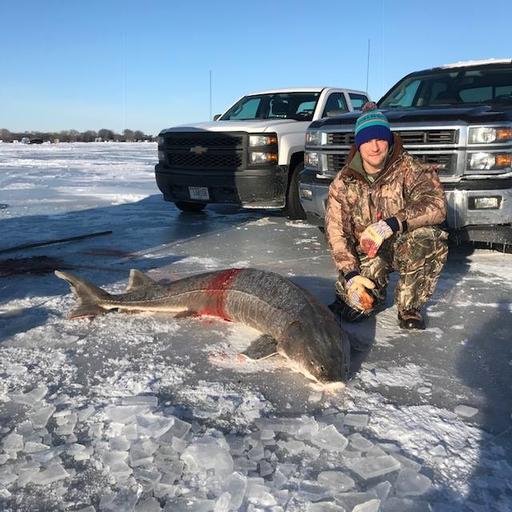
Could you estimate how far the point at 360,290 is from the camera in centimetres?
343

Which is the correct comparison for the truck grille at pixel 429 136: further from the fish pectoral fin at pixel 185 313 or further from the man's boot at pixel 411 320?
the fish pectoral fin at pixel 185 313

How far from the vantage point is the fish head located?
2783mm

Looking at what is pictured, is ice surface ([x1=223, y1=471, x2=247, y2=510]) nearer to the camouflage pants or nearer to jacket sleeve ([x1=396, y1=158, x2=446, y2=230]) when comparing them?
the camouflage pants

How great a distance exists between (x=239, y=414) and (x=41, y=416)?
948 millimetres

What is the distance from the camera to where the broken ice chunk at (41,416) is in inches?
96.6

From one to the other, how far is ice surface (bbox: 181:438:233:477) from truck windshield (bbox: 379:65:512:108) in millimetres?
5133

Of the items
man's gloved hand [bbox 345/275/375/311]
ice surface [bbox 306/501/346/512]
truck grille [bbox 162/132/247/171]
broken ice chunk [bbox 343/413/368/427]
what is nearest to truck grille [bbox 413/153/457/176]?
man's gloved hand [bbox 345/275/375/311]

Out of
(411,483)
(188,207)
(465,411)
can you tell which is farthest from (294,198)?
(411,483)

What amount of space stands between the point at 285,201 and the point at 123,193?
17.8 feet

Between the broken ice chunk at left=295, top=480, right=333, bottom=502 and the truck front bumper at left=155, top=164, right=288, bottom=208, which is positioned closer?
the broken ice chunk at left=295, top=480, right=333, bottom=502

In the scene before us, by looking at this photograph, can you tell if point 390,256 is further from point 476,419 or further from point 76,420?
point 76,420

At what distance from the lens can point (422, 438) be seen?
2346 mm

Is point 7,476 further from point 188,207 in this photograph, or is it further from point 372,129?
point 188,207

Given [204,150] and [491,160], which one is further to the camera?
[204,150]
